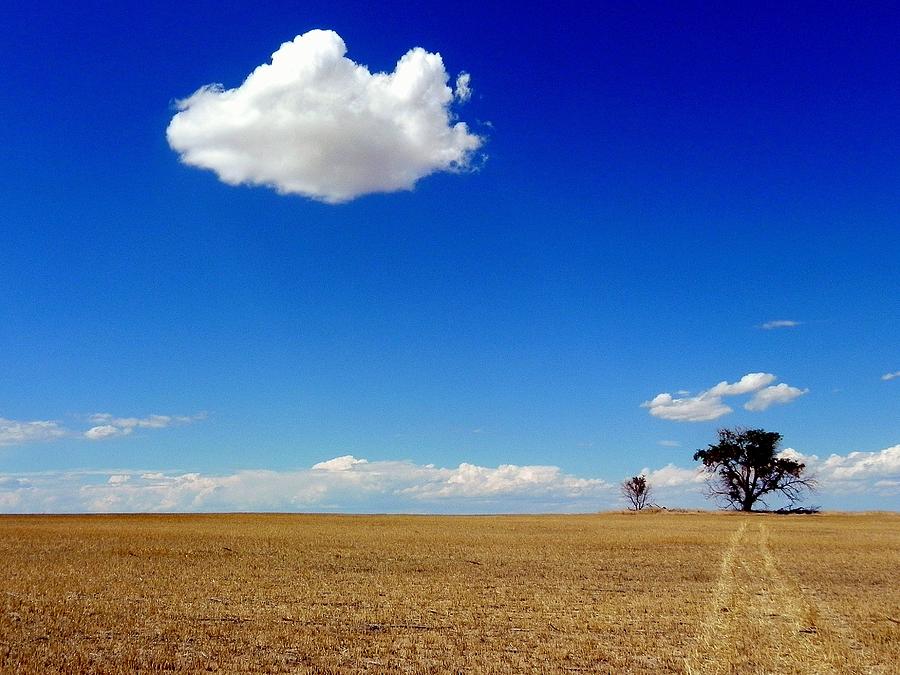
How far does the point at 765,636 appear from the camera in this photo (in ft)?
52.8

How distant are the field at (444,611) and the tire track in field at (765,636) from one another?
0.07m

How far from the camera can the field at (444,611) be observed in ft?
46.0

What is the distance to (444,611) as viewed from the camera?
19.0m

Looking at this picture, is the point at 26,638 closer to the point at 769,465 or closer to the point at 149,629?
the point at 149,629

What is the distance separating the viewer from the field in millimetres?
14008

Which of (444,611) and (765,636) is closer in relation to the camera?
(765,636)

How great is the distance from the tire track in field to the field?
0.22ft

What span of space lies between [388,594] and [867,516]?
85.0 meters

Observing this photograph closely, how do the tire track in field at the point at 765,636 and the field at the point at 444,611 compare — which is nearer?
the tire track in field at the point at 765,636

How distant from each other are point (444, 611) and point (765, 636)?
7.20 meters

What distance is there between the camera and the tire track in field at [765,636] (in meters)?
13.7

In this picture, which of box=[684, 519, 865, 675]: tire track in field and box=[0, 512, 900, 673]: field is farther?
box=[0, 512, 900, 673]: field

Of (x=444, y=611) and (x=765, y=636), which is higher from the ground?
(x=444, y=611)

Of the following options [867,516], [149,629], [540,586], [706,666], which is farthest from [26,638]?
[867,516]
